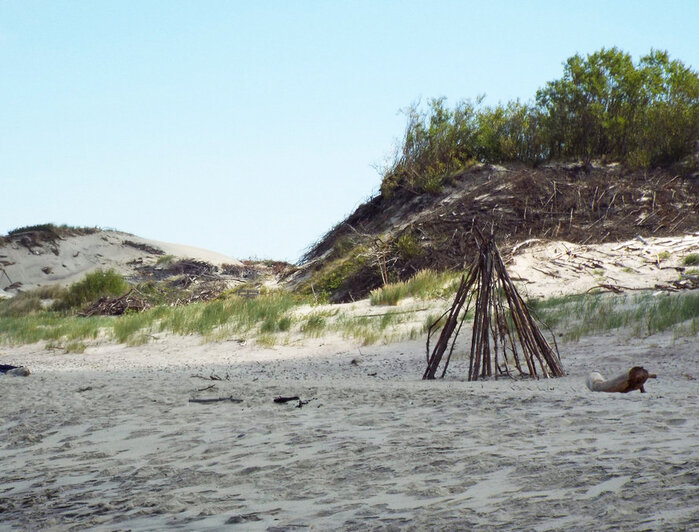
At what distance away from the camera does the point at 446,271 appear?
14.1 meters

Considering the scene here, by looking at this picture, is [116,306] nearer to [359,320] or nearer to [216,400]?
[359,320]

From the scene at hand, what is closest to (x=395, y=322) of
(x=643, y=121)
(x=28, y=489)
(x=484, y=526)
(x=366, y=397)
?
(x=366, y=397)

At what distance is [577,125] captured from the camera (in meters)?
19.8

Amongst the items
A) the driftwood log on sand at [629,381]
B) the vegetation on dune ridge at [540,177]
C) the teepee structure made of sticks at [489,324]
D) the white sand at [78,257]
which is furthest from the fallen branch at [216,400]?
the white sand at [78,257]

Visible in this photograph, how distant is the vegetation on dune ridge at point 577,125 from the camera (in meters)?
19.2

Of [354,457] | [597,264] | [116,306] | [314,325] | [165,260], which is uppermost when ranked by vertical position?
[165,260]

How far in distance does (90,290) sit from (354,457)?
17952 millimetres

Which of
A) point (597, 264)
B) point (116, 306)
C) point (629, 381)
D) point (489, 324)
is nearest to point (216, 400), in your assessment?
point (629, 381)

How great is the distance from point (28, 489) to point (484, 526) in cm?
207

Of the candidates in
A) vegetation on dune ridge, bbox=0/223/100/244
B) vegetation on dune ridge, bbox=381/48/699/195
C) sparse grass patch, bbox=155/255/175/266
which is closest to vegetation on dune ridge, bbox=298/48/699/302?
vegetation on dune ridge, bbox=381/48/699/195

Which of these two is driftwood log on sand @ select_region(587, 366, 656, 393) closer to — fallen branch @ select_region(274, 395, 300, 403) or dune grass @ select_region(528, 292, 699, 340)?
fallen branch @ select_region(274, 395, 300, 403)

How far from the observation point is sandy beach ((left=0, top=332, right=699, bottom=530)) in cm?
250

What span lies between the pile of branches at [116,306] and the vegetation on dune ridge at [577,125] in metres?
7.25

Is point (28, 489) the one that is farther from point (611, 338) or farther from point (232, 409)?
point (611, 338)
